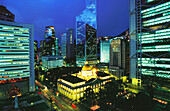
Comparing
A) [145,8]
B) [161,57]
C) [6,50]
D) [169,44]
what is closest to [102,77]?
[161,57]

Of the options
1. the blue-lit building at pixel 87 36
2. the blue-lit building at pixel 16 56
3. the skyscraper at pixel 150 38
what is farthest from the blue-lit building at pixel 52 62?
the skyscraper at pixel 150 38

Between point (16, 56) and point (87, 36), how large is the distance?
100 metres

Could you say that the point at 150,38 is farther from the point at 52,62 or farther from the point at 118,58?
the point at 52,62

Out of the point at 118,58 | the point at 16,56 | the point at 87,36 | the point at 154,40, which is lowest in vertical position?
the point at 118,58

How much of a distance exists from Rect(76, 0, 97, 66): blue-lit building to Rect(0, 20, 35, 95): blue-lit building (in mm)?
85870

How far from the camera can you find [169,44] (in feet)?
184

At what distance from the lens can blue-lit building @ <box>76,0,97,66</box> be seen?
13884 cm

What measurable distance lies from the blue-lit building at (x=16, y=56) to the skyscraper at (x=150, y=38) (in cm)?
7595

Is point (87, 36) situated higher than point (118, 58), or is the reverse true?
point (87, 36)

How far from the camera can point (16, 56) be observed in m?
54.8

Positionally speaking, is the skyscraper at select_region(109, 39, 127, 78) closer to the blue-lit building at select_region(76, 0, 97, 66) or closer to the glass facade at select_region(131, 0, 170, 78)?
the glass facade at select_region(131, 0, 170, 78)

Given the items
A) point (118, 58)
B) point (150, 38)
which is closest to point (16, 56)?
point (118, 58)

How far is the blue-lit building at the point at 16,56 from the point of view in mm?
51000

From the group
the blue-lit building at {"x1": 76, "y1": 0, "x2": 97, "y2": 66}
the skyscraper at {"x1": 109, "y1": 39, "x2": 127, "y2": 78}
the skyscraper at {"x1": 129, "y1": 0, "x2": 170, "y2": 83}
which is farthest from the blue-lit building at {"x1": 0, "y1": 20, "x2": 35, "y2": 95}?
the blue-lit building at {"x1": 76, "y1": 0, "x2": 97, "y2": 66}
